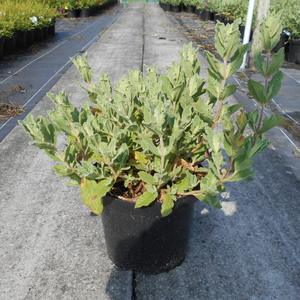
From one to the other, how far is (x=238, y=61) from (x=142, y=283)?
3.92ft

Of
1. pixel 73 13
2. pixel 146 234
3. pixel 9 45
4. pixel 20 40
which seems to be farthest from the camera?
pixel 73 13

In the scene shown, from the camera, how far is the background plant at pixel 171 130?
1066 mm

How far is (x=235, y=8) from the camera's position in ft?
36.6

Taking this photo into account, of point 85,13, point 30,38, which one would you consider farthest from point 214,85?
point 85,13

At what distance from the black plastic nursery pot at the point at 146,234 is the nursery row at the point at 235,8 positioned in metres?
0.95

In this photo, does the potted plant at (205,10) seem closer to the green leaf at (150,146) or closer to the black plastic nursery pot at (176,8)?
the black plastic nursery pot at (176,8)

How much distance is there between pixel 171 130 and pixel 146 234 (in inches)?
22.1

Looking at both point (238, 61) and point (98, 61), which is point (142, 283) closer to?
point (238, 61)

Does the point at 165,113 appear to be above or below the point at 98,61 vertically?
above

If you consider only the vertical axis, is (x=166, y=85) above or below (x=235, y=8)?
below

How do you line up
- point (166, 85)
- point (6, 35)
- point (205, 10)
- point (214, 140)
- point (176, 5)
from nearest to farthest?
point (214, 140)
point (166, 85)
point (6, 35)
point (205, 10)
point (176, 5)

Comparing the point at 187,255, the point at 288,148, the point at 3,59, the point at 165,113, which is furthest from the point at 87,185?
the point at 3,59

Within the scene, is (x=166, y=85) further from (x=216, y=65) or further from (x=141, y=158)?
(x=141, y=158)

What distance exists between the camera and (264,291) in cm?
148
